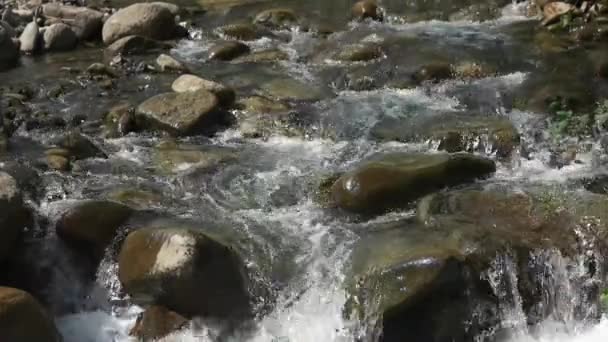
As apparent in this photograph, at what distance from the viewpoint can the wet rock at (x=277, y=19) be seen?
1517 cm

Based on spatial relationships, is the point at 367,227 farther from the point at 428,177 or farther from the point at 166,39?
the point at 166,39

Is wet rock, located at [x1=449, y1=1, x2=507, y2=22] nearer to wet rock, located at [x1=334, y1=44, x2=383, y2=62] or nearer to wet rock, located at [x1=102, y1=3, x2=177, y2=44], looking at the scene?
wet rock, located at [x1=334, y1=44, x2=383, y2=62]

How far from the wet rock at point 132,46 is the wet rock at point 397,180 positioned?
7.27m

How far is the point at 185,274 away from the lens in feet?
20.1

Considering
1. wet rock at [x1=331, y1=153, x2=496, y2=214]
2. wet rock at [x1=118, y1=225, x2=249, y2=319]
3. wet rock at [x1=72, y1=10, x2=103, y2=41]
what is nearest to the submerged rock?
wet rock at [x1=118, y1=225, x2=249, y2=319]

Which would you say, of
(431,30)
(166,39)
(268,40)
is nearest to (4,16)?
(166,39)

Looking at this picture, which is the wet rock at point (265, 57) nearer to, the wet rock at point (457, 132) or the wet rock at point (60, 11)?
the wet rock at point (457, 132)

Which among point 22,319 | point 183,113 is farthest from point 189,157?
point 22,319

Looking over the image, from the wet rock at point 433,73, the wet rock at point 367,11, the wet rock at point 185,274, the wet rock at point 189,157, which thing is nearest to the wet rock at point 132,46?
the wet rock at point 367,11

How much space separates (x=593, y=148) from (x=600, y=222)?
216 centimetres

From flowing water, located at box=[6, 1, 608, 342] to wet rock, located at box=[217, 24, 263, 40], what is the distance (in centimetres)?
189

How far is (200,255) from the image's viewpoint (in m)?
6.20

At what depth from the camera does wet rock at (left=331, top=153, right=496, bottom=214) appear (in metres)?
7.27

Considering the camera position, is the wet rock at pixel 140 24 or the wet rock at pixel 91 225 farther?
the wet rock at pixel 140 24
